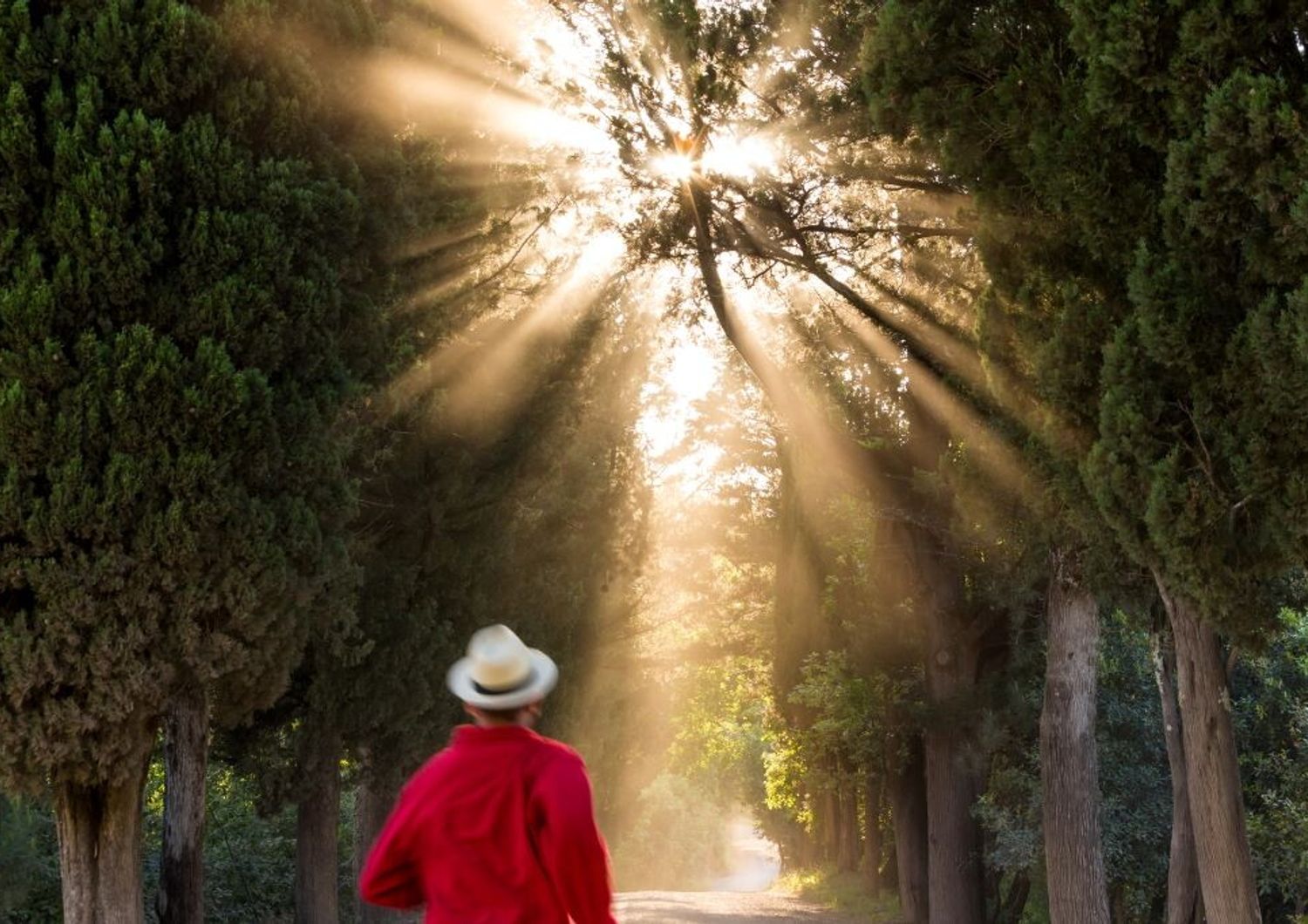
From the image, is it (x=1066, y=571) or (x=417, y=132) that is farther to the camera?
(x=1066, y=571)

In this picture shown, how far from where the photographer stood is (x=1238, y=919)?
36.3 feet

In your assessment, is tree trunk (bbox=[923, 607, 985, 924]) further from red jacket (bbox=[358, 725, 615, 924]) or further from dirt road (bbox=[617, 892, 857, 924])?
red jacket (bbox=[358, 725, 615, 924])

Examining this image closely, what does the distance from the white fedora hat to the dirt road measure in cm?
2109

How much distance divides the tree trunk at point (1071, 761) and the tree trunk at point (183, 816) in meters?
8.82

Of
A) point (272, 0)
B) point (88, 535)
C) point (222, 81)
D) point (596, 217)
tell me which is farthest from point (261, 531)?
point (596, 217)

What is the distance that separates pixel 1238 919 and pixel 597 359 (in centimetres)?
1082

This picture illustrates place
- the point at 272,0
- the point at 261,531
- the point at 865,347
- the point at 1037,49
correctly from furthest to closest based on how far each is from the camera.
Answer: the point at 865,347 → the point at 272,0 → the point at 261,531 → the point at 1037,49

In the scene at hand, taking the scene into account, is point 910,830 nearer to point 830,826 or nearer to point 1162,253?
point 1162,253

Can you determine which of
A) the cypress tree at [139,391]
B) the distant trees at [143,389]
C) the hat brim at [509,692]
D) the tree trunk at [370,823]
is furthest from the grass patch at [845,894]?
the hat brim at [509,692]

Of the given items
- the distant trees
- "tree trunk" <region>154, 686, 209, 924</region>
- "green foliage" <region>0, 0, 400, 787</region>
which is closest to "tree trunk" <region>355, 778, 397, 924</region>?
"tree trunk" <region>154, 686, 209, 924</region>

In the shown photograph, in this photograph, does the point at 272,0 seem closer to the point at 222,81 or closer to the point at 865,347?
the point at 222,81

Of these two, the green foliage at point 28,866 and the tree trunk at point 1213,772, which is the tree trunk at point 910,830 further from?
the tree trunk at point 1213,772

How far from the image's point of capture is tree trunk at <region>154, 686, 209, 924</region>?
43.6 ft

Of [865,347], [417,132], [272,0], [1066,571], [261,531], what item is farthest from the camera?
[865,347]
